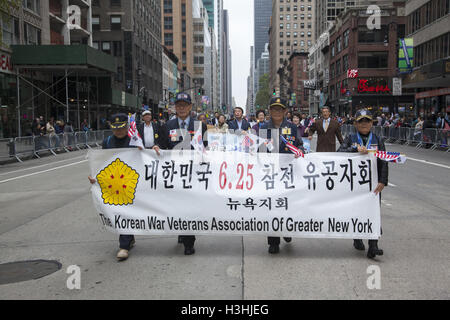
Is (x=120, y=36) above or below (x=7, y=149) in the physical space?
above

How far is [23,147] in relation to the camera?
Answer: 21.0 meters

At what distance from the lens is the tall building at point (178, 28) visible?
128 m

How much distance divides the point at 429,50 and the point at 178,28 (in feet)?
332

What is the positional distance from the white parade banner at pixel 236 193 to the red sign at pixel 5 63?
26.9 metres

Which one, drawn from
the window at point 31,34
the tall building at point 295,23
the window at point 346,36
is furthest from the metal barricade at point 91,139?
the tall building at point 295,23

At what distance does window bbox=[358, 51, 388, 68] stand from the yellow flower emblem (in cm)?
5783

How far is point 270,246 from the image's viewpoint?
582cm

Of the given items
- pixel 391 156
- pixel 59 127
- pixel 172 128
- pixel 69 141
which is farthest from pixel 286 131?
pixel 59 127

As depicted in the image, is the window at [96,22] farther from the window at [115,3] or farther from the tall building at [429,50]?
the tall building at [429,50]

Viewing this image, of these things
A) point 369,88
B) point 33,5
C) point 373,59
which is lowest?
point 369,88

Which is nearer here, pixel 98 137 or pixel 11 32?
pixel 11 32

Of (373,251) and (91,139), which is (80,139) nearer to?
(91,139)

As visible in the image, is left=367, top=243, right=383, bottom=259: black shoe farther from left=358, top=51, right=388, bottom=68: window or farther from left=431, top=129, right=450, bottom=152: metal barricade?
left=358, top=51, right=388, bottom=68: window
